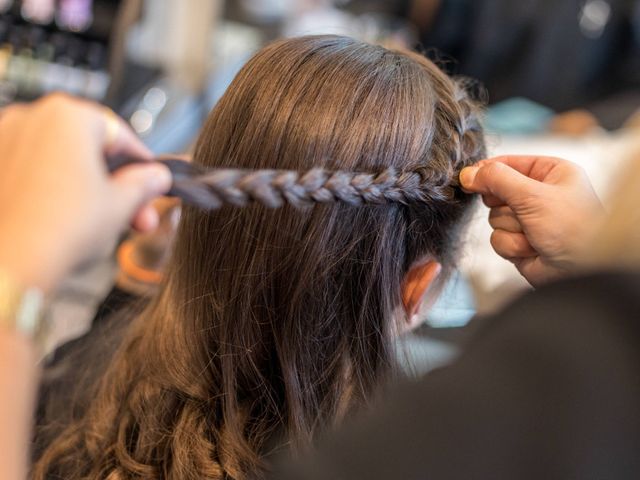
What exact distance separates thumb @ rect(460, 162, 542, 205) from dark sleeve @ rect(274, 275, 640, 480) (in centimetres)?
31

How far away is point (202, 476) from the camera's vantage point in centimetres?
67

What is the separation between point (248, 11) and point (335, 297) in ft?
4.94

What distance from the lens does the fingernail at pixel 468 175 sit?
2.37ft

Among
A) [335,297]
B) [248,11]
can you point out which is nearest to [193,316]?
[335,297]

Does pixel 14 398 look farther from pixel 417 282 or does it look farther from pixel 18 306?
pixel 417 282

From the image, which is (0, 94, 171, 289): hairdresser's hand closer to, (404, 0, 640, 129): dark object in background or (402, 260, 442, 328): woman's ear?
(402, 260, 442, 328): woman's ear

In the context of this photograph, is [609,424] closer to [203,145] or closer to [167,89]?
[203,145]

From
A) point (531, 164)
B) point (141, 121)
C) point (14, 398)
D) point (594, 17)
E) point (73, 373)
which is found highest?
point (594, 17)

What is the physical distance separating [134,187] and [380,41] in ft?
2.66

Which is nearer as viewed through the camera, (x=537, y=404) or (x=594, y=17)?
(x=537, y=404)

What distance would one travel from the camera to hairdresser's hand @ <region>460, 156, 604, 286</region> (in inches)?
27.8

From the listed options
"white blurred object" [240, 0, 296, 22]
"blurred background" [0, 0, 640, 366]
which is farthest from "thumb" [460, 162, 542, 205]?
"white blurred object" [240, 0, 296, 22]

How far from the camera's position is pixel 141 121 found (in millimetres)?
1527

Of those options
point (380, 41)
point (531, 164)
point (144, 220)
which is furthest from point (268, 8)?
point (144, 220)
